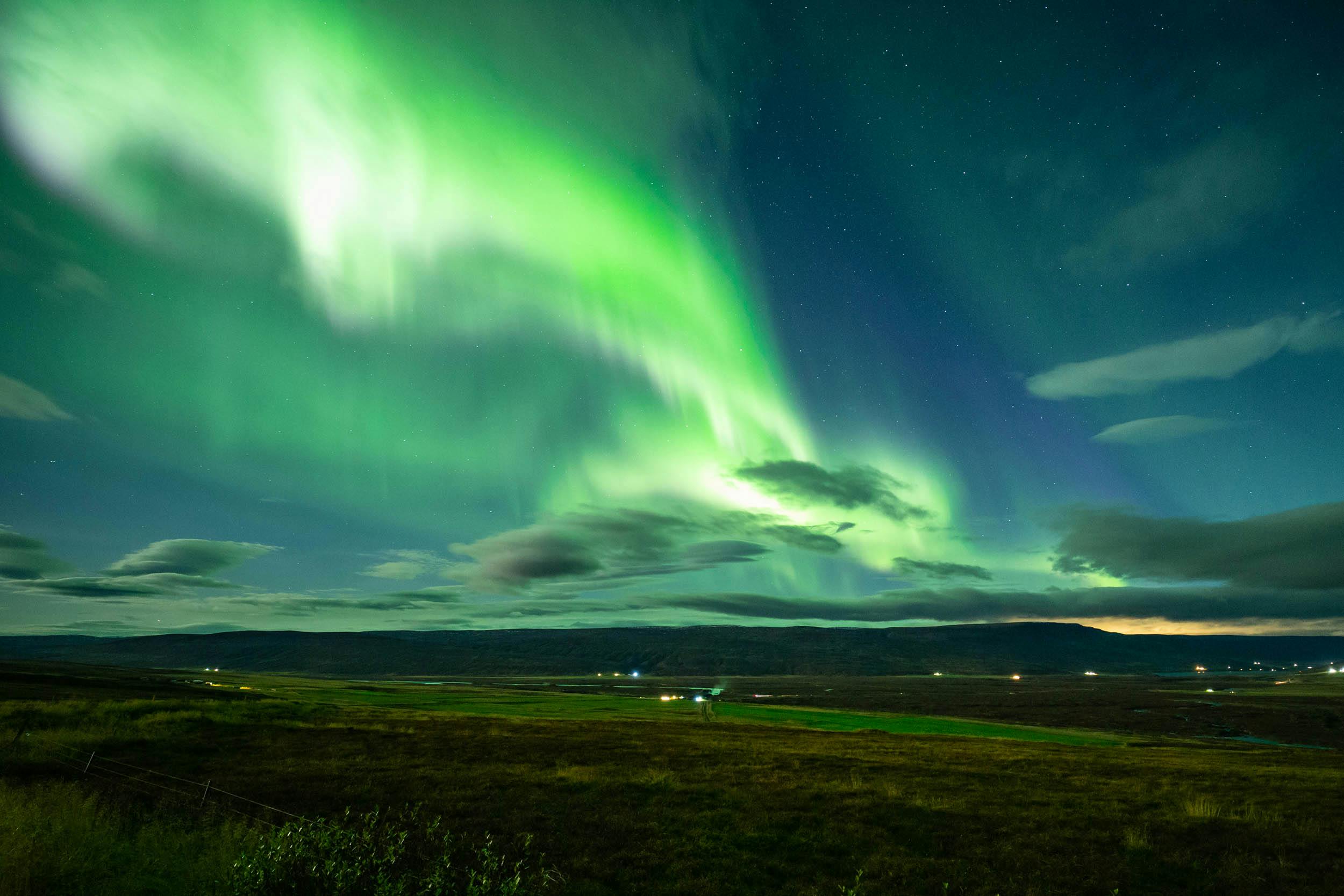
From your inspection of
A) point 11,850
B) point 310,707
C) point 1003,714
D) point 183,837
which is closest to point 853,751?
point 183,837

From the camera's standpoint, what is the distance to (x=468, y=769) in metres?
33.2

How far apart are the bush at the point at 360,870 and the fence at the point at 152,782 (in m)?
6.12

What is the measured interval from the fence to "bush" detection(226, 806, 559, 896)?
241 inches

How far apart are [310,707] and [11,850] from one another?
6325 centimetres

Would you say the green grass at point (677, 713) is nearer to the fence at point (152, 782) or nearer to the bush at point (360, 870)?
the fence at point (152, 782)

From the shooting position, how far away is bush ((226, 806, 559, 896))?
11.6 meters

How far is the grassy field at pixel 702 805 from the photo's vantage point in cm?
1819

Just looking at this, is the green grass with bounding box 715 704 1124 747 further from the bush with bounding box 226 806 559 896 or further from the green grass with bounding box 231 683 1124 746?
the bush with bounding box 226 806 559 896

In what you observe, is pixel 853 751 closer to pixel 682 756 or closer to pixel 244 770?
pixel 682 756

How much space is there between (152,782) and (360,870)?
78.3 ft

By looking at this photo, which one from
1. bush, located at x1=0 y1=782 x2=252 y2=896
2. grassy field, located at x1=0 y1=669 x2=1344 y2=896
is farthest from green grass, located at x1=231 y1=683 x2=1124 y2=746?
bush, located at x1=0 y1=782 x2=252 y2=896

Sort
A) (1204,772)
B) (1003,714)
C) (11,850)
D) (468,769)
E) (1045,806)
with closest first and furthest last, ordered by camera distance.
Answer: (11,850), (1045,806), (468,769), (1204,772), (1003,714)

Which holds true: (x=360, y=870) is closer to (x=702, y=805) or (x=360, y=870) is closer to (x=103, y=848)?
(x=103, y=848)

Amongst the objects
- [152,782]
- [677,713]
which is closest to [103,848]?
[152,782]
